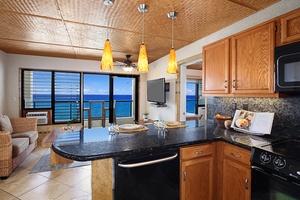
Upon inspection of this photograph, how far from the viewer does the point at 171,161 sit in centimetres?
145

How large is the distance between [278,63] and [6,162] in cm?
385

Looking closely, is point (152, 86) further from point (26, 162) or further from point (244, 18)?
point (26, 162)

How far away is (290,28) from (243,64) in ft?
1.63

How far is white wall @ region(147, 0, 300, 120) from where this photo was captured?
1805mm

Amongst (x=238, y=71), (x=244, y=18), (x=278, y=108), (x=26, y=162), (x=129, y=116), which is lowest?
(x=26, y=162)

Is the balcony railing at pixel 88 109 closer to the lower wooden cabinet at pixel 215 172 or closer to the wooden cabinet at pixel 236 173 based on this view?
the lower wooden cabinet at pixel 215 172

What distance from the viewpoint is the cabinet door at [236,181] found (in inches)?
56.8

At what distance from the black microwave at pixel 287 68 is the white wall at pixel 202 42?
61cm

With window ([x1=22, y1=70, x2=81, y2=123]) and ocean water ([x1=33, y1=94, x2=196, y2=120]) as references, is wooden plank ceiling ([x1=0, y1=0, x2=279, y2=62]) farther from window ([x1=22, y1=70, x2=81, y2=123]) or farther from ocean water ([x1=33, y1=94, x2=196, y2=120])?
ocean water ([x1=33, y1=94, x2=196, y2=120])

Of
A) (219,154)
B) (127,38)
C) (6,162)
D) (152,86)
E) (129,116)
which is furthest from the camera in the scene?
(129,116)

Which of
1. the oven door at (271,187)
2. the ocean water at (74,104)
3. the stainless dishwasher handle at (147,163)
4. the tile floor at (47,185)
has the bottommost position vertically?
the tile floor at (47,185)

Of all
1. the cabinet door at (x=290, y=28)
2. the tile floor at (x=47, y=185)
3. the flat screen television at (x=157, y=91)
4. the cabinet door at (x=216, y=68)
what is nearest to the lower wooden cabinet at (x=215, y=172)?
the cabinet door at (x=216, y=68)

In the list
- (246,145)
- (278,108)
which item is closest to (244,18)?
(278,108)

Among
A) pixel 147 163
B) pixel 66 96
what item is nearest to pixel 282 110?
pixel 147 163
